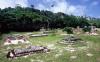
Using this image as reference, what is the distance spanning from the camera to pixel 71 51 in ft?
129

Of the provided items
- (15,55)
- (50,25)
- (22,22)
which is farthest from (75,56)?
(50,25)

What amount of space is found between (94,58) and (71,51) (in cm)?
587

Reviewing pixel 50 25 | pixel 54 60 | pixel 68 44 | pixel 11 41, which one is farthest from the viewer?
pixel 50 25

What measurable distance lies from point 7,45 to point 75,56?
1871 centimetres

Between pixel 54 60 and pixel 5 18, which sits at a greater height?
pixel 5 18

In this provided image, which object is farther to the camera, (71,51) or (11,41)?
(11,41)

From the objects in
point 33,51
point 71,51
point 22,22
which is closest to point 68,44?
point 71,51

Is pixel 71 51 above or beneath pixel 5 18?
beneath

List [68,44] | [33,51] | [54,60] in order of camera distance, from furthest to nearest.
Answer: [68,44]
[33,51]
[54,60]

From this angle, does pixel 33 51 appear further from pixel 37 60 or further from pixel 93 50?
pixel 93 50

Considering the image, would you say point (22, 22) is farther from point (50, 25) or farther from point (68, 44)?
point (68, 44)

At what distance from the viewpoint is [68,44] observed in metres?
47.0

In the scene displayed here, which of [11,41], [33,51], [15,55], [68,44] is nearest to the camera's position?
[15,55]

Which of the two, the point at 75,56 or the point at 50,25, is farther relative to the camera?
the point at 50,25
